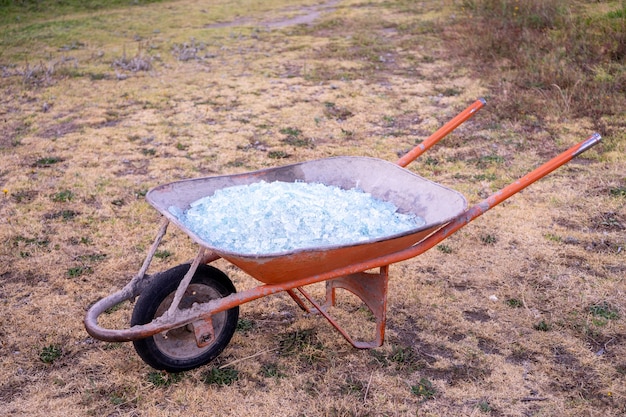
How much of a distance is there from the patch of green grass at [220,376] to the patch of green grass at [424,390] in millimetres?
1013

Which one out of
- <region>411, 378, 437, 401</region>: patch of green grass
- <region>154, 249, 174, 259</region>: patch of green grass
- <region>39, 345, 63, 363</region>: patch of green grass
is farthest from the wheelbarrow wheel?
<region>154, 249, 174, 259</region>: patch of green grass

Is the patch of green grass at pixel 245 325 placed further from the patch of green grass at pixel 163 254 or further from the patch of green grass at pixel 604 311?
the patch of green grass at pixel 604 311

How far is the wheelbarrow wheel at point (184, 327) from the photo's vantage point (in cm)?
297

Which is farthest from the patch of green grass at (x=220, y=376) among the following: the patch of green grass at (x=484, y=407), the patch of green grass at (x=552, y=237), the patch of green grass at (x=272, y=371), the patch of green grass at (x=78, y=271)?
the patch of green grass at (x=552, y=237)

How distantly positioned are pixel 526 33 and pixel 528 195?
508 cm

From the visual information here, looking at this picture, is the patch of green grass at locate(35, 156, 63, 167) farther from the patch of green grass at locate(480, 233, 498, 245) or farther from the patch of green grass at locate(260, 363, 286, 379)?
the patch of green grass at locate(480, 233, 498, 245)

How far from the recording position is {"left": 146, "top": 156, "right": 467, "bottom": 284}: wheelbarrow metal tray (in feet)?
8.92

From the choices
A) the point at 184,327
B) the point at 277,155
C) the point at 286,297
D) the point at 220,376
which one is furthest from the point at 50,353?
the point at 277,155

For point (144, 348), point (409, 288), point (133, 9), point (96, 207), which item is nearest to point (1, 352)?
point (144, 348)

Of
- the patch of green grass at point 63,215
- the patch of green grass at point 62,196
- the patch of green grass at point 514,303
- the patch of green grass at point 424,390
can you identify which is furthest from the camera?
the patch of green grass at point 62,196

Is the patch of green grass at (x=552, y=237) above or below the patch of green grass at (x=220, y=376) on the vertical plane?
below

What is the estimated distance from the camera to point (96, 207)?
17.4 ft

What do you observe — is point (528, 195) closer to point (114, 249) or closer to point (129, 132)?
point (114, 249)

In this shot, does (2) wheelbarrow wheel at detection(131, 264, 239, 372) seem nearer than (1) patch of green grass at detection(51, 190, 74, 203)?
Yes
